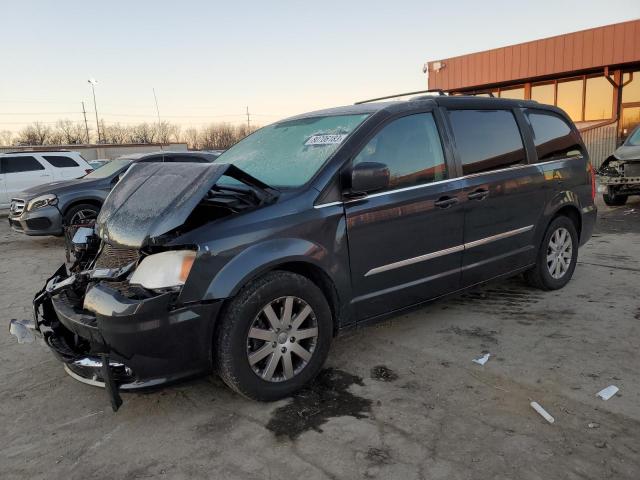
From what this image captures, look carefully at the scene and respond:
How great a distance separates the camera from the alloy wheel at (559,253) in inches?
191

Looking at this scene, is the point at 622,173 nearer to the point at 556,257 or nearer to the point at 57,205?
the point at 556,257

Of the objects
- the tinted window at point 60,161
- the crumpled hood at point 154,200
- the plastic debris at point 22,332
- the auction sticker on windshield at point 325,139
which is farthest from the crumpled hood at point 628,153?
the tinted window at point 60,161

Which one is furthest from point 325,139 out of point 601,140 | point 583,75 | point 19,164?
point 583,75

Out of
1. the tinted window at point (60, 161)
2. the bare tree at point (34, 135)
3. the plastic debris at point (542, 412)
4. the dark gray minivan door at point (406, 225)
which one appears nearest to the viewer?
the plastic debris at point (542, 412)

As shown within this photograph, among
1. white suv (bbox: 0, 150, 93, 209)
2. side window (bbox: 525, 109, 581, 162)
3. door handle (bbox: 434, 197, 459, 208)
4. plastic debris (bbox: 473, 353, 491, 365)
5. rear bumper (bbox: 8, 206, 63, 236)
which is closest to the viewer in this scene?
plastic debris (bbox: 473, 353, 491, 365)

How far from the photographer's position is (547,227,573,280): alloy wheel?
484 centimetres

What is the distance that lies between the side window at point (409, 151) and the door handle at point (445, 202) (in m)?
0.15

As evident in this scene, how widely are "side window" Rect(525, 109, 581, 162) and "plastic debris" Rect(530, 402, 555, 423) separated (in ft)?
8.15

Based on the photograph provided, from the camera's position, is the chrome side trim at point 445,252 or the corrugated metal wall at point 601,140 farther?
the corrugated metal wall at point 601,140

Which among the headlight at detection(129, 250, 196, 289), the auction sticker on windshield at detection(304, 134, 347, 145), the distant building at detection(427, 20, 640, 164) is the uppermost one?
the distant building at detection(427, 20, 640, 164)

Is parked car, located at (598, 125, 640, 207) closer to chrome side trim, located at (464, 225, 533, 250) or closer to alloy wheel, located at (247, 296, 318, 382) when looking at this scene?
chrome side trim, located at (464, 225, 533, 250)

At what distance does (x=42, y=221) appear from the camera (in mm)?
8141

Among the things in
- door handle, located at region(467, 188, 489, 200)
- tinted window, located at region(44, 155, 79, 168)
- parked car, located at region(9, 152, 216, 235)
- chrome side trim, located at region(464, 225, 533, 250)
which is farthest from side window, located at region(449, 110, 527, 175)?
tinted window, located at region(44, 155, 79, 168)

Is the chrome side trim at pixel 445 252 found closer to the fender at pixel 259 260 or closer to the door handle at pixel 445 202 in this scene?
the door handle at pixel 445 202
